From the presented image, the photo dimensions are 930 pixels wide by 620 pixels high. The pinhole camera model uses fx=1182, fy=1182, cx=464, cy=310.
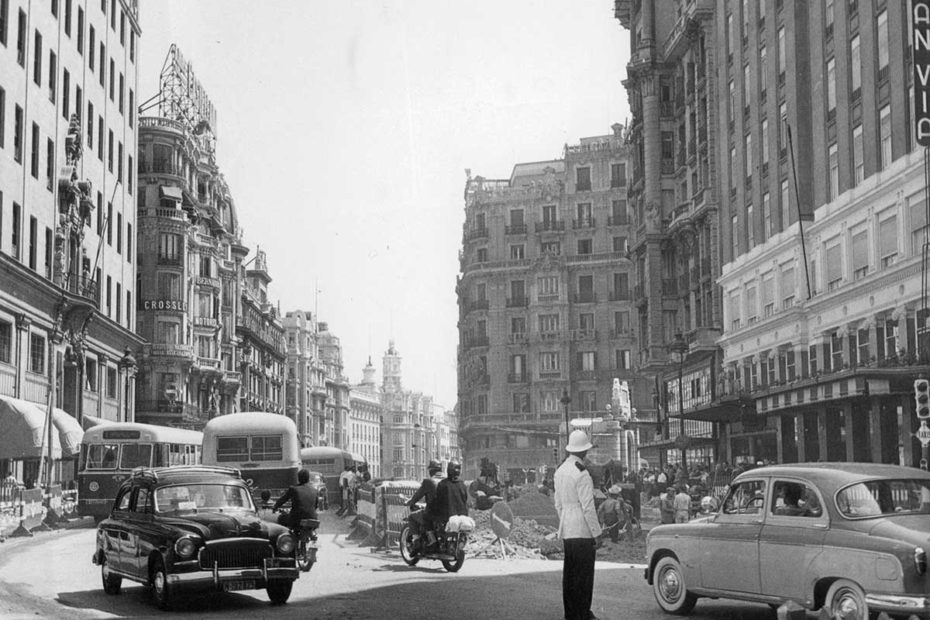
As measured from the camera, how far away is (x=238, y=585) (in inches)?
530

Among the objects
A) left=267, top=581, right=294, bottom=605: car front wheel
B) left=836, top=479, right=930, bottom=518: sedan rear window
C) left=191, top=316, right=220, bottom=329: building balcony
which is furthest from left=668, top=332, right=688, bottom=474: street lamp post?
left=836, top=479, right=930, bottom=518: sedan rear window

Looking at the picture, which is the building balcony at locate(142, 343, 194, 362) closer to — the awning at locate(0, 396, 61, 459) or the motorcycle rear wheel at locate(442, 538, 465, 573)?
the awning at locate(0, 396, 61, 459)

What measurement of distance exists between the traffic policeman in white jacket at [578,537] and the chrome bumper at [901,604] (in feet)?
8.84

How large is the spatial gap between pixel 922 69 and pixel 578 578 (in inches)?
784

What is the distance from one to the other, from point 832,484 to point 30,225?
35613 millimetres

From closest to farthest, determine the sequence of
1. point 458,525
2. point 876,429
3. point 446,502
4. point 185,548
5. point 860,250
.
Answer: point 185,548 → point 458,525 → point 446,502 → point 876,429 → point 860,250

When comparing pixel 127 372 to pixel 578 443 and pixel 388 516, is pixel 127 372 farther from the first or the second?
pixel 578 443

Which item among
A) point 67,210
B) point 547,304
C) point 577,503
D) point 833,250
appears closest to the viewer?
point 577,503

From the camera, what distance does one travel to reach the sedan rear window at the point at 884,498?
1123 centimetres

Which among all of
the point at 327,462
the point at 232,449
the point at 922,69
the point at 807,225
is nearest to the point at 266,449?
the point at 232,449

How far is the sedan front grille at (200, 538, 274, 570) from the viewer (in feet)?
43.8

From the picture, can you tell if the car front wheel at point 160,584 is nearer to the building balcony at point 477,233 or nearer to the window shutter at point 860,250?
the window shutter at point 860,250

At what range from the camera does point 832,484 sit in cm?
1157

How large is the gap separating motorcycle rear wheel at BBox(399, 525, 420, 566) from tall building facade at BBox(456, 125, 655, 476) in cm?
7444
